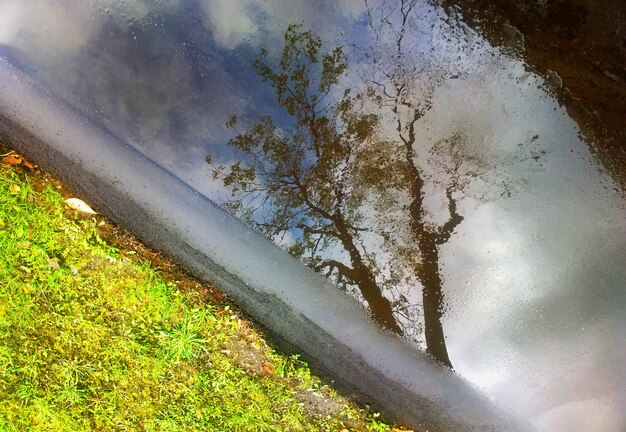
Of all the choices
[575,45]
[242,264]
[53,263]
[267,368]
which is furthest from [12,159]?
[575,45]

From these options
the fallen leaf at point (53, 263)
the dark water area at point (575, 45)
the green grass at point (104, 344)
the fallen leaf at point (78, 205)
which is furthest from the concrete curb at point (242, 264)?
the dark water area at point (575, 45)

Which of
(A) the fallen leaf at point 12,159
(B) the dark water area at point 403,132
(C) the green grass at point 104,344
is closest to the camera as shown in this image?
(C) the green grass at point 104,344

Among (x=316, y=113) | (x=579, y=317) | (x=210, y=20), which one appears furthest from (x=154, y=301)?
(x=579, y=317)

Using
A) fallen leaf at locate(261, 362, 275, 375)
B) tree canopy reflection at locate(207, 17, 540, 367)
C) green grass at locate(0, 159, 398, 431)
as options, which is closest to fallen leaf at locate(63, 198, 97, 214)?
green grass at locate(0, 159, 398, 431)

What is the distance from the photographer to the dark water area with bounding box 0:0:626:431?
300 centimetres

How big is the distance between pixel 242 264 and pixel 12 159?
193cm

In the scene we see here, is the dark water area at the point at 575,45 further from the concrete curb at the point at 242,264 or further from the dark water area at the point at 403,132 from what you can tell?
the concrete curb at the point at 242,264

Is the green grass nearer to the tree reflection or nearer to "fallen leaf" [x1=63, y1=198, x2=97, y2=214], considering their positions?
"fallen leaf" [x1=63, y1=198, x2=97, y2=214]

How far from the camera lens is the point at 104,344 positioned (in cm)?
283

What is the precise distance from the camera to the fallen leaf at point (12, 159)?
2896 mm

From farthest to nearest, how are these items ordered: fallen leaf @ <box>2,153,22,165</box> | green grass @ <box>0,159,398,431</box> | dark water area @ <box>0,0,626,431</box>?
dark water area @ <box>0,0,626,431</box> < fallen leaf @ <box>2,153,22,165</box> < green grass @ <box>0,159,398,431</box>

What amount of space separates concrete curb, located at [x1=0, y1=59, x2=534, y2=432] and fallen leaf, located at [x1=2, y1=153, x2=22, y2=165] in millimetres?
65

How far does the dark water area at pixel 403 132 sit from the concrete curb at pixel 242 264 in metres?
0.14

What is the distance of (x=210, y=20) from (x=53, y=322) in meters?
2.60
